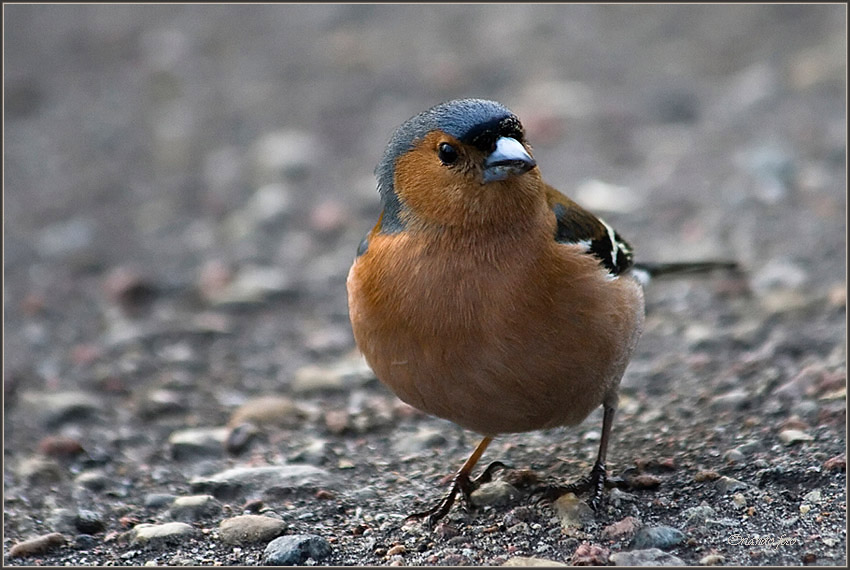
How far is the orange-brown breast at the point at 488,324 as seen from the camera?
4035 millimetres

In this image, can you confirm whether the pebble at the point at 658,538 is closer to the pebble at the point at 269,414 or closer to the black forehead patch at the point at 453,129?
the black forehead patch at the point at 453,129

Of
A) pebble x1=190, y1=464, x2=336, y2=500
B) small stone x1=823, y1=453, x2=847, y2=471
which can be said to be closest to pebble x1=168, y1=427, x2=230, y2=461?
pebble x1=190, y1=464, x2=336, y2=500

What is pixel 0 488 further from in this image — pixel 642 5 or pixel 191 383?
pixel 642 5

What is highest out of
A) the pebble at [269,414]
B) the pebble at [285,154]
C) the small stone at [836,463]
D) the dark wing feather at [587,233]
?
the pebble at [285,154]

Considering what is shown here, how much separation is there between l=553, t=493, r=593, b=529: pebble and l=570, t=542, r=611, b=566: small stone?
0.87ft

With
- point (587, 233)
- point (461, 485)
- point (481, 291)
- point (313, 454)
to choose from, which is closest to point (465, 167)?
point (481, 291)

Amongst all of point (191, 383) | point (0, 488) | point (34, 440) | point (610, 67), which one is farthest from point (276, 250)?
point (610, 67)

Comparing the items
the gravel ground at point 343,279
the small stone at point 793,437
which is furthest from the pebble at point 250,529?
the small stone at point 793,437

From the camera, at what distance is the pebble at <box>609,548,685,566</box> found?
3.79 meters

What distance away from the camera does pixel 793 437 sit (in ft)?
15.4

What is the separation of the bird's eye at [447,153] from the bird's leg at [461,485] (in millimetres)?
1350

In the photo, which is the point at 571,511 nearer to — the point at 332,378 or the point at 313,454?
the point at 313,454

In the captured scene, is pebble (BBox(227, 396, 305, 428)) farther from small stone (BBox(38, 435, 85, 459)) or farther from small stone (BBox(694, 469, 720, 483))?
small stone (BBox(694, 469, 720, 483))

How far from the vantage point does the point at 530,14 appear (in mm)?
10766
